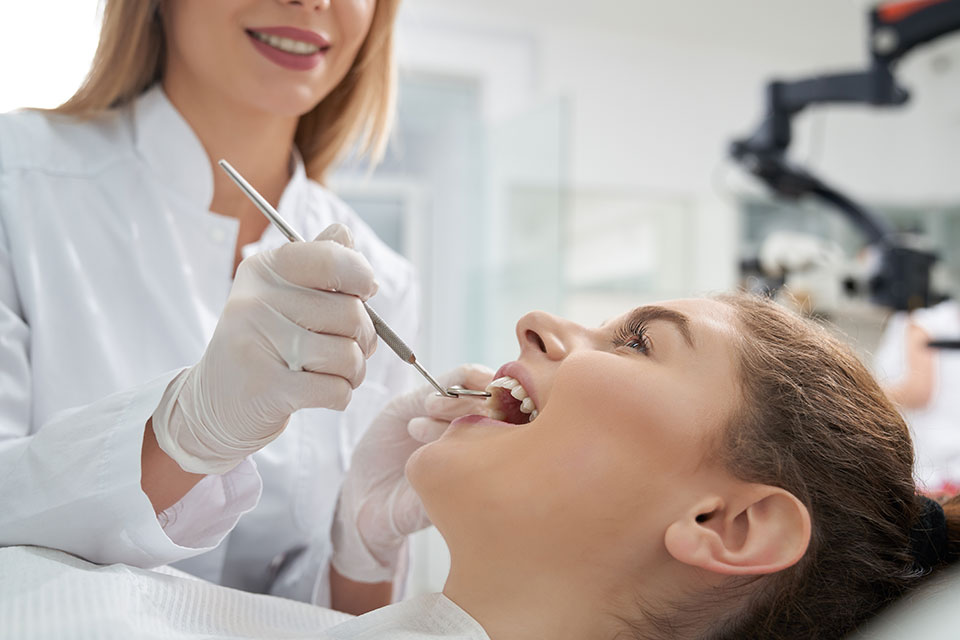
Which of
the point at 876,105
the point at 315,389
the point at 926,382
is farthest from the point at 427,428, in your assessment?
the point at 926,382

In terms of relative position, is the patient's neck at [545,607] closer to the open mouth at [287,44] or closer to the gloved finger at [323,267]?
the gloved finger at [323,267]

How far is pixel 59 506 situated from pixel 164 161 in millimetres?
577

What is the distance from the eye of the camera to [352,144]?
5.08ft

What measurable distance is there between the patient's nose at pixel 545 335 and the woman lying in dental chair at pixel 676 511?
6 centimetres

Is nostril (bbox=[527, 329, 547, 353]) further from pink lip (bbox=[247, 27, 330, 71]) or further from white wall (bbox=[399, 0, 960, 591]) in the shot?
white wall (bbox=[399, 0, 960, 591])

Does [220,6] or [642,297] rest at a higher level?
[220,6]

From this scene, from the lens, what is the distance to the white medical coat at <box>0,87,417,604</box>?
882mm

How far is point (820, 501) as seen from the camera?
0.91m

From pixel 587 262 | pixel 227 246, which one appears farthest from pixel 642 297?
pixel 227 246

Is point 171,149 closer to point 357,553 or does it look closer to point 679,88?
point 357,553

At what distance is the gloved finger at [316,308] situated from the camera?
84 cm

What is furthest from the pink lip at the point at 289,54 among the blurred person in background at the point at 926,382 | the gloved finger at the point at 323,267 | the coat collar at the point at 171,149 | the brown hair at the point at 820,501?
the blurred person in background at the point at 926,382

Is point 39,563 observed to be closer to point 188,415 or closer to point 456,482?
point 188,415

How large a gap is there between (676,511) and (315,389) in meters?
0.42
